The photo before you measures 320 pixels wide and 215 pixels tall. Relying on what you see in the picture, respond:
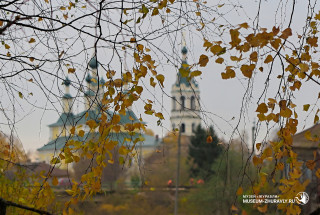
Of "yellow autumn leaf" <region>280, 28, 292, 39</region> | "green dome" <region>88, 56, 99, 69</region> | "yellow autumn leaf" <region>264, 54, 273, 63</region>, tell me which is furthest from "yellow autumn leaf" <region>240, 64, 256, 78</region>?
"green dome" <region>88, 56, 99, 69</region>

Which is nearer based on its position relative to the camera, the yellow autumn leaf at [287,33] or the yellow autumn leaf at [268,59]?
the yellow autumn leaf at [287,33]

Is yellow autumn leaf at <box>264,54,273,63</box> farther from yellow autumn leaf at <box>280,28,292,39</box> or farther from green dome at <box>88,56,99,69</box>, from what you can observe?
green dome at <box>88,56,99,69</box>

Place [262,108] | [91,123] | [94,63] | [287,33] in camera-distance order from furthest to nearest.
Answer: [94,63] → [91,123] → [262,108] → [287,33]

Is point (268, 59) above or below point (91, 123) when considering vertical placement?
above

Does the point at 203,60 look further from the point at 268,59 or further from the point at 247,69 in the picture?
the point at 268,59

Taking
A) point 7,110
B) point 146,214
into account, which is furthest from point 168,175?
point 7,110

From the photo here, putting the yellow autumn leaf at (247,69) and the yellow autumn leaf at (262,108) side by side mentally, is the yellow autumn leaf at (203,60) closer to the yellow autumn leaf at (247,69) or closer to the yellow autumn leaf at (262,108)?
the yellow autumn leaf at (247,69)

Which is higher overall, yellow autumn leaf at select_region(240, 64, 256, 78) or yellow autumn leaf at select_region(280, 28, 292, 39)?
yellow autumn leaf at select_region(280, 28, 292, 39)

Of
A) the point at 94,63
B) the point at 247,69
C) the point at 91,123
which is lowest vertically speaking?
the point at 91,123

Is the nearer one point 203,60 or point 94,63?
point 203,60

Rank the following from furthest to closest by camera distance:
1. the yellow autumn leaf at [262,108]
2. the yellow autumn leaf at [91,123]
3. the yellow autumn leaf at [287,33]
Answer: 1. the yellow autumn leaf at [91,123]
2. the yellow autumn leaf at [262,108]
3. the yellow autumn leaf at [287,33]

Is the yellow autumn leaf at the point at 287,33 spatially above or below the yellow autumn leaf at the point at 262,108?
above

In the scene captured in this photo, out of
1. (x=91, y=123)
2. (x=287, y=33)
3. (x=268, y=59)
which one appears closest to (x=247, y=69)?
Answer: (x=268, y=59)

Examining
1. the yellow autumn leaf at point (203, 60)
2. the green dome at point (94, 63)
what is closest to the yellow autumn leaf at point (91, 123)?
the green dome at point (94, 63)
